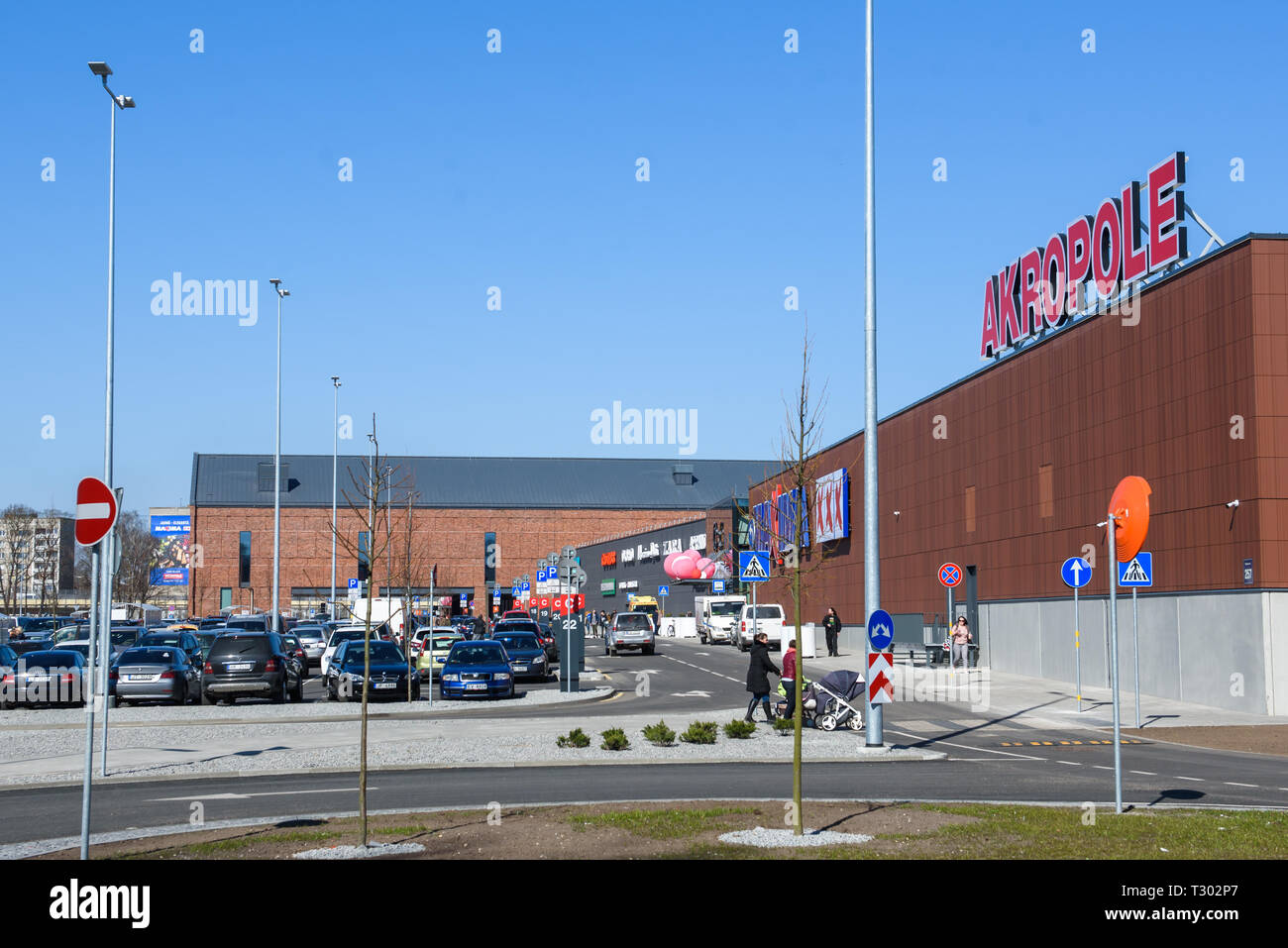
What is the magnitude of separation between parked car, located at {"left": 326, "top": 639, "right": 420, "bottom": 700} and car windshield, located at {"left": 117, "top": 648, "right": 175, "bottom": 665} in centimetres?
394

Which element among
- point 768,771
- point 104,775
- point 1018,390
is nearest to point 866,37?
point 768,771

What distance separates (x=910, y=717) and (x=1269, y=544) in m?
7.86

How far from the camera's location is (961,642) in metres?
39.5

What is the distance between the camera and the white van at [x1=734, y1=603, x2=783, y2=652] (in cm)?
5131

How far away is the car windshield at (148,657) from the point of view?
31578 mm

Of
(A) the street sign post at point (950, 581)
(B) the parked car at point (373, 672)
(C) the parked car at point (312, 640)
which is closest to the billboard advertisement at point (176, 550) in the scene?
(C) the parked car at point (312, 640)

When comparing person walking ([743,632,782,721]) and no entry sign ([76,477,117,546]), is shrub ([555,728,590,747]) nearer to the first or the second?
person walking ([743,632,782,721])

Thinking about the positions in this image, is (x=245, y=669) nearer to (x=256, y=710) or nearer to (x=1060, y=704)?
(x=256, y=710)

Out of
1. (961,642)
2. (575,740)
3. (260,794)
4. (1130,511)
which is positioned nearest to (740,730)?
(575,740)

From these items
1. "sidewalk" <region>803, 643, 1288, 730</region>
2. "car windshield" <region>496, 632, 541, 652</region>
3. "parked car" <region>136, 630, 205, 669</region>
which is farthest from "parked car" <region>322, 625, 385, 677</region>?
"sidewalk" <region>803, 643, 1288, 730</region>
